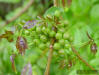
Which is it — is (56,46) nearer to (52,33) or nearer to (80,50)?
(52,33)

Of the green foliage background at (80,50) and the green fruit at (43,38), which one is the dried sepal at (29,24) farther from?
the green foliage background at (80,50)

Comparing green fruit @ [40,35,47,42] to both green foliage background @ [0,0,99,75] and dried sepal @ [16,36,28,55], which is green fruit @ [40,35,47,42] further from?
green foliage background @ [0,0,99,75]

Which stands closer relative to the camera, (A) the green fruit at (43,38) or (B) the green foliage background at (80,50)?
(A) the green fruit at (43,38)

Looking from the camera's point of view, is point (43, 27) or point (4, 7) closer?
point (43, 27)

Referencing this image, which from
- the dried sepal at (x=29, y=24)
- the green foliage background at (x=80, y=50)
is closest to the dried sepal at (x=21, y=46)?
the dried sepal at (x=29, y=24)

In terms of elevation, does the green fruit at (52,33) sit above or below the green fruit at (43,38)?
above

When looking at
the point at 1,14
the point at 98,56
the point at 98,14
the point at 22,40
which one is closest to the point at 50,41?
the point at 22,40

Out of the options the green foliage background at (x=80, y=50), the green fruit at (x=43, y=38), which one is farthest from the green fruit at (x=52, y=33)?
the green foliage background at (x=80, y=50)

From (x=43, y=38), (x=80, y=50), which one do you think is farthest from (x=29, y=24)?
(x=80, y=50)

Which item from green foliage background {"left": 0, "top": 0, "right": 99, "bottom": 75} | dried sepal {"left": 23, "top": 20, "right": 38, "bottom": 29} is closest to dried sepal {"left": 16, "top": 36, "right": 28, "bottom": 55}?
dried sepal {"left": 23, "top": 20, "right": 38, "bottom": 29}

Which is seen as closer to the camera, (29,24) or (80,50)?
(29,24)

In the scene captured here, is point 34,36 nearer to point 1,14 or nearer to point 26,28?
point 26,28
